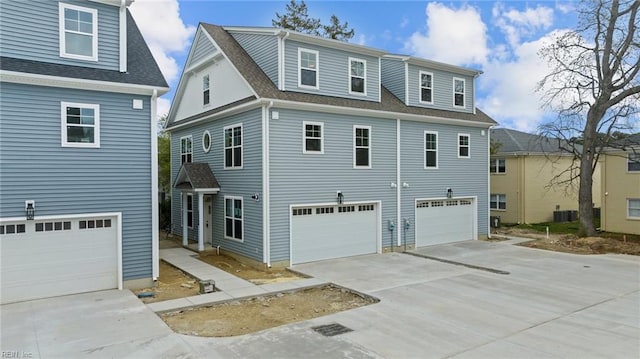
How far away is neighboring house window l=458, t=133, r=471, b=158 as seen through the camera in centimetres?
Result: 1847

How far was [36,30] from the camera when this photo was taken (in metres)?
9.69

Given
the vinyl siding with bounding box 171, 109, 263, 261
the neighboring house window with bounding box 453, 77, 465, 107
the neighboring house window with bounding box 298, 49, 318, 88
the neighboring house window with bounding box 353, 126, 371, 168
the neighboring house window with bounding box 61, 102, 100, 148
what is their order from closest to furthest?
1. the neighboring house window with bounding box 61, 102, 100, 148
2. the vinyl siding with bounding box 171, 109, 263, 261
3. the neighboring house window with bounding box 298, 49, 318, 88
4. the neighboring house window with bounding box 353, 126, 371, 168
5. the neighboring house window with bounding box 453, 77, 465, 107

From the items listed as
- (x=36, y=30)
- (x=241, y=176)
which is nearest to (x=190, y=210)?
(x=241, y=176)

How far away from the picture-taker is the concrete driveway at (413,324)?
263 inches

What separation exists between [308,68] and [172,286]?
8231 mm

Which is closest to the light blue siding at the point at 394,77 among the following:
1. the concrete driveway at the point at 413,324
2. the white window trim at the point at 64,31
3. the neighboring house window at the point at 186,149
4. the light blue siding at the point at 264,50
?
the light blue siding at the point at 264,50

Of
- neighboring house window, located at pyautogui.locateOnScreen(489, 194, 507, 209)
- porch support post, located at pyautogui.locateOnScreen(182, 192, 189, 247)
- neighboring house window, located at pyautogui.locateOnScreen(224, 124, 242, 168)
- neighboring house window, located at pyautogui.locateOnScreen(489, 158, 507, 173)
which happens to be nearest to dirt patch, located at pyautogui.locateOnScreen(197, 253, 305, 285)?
porch support post, located at pyautogui.locateOnScreen(182, 192, 189, 247)

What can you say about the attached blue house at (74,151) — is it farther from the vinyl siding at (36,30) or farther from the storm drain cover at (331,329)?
the storm drain cover at (331,329)

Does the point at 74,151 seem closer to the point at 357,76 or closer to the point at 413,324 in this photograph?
the point at 413,324

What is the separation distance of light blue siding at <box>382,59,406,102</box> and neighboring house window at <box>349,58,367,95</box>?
2.43m

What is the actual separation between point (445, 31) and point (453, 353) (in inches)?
610

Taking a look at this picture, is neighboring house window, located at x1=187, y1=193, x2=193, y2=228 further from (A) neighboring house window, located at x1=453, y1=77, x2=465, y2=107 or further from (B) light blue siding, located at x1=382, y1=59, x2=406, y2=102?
(A) neighboring house window, located at x1=453, y1=77, x2=465, y2=107

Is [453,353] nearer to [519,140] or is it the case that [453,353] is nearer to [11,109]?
[11,109]

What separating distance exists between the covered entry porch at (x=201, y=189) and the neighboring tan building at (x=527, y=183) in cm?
1779
